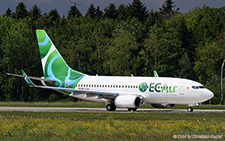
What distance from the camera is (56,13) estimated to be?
149 meters

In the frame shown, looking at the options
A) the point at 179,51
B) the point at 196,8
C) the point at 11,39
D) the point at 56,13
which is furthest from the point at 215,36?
the point at 56,13

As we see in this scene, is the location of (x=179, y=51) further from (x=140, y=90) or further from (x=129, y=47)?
(x=140, y=90)

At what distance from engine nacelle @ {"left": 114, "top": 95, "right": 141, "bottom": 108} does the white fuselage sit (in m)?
0.95

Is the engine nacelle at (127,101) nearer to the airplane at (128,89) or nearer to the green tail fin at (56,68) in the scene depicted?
the airplane at (128,89)

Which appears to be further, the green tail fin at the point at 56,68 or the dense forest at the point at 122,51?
the dense forest at the point at 122,51

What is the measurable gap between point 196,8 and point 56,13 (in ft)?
154

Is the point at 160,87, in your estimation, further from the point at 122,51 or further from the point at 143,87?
the point at 122,51

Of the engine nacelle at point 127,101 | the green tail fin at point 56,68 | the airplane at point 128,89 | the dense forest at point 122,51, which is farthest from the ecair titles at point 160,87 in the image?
the dense forest at point 122,51

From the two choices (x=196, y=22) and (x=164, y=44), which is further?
(x=196, y=22)

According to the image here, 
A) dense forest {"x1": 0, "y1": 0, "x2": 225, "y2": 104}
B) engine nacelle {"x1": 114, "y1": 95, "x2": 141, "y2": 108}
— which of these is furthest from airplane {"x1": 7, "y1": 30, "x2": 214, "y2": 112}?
dense forest {"x1": 0, "y1": 0, "x2": 225, "y2": 104}

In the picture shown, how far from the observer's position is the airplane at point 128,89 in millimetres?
44078

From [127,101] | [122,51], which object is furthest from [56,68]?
[122,51]

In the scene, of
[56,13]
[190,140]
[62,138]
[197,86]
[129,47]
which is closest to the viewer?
[190,140]

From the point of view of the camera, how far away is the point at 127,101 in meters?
44.6
